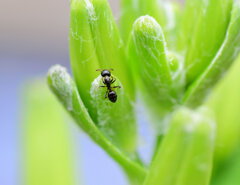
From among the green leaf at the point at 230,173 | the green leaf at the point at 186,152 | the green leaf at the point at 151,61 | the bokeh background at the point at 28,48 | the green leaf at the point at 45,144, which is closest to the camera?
the green leaf at the point at 186,152

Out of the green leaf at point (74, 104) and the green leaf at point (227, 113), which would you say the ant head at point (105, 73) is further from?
the green leaf at point (227, 113)

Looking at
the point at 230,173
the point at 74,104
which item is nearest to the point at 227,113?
the point at 230,173

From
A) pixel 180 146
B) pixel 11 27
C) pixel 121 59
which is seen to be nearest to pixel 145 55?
pixel 121 59

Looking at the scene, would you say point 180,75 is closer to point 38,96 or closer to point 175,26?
point 175,26

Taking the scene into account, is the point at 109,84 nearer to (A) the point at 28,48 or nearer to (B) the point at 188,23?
(B) the point at 188,23

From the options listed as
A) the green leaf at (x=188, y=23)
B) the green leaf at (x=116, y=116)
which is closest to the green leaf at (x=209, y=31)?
the green leaf at (x=188, y=23)

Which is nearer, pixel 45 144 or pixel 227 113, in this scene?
pixel 227 113
